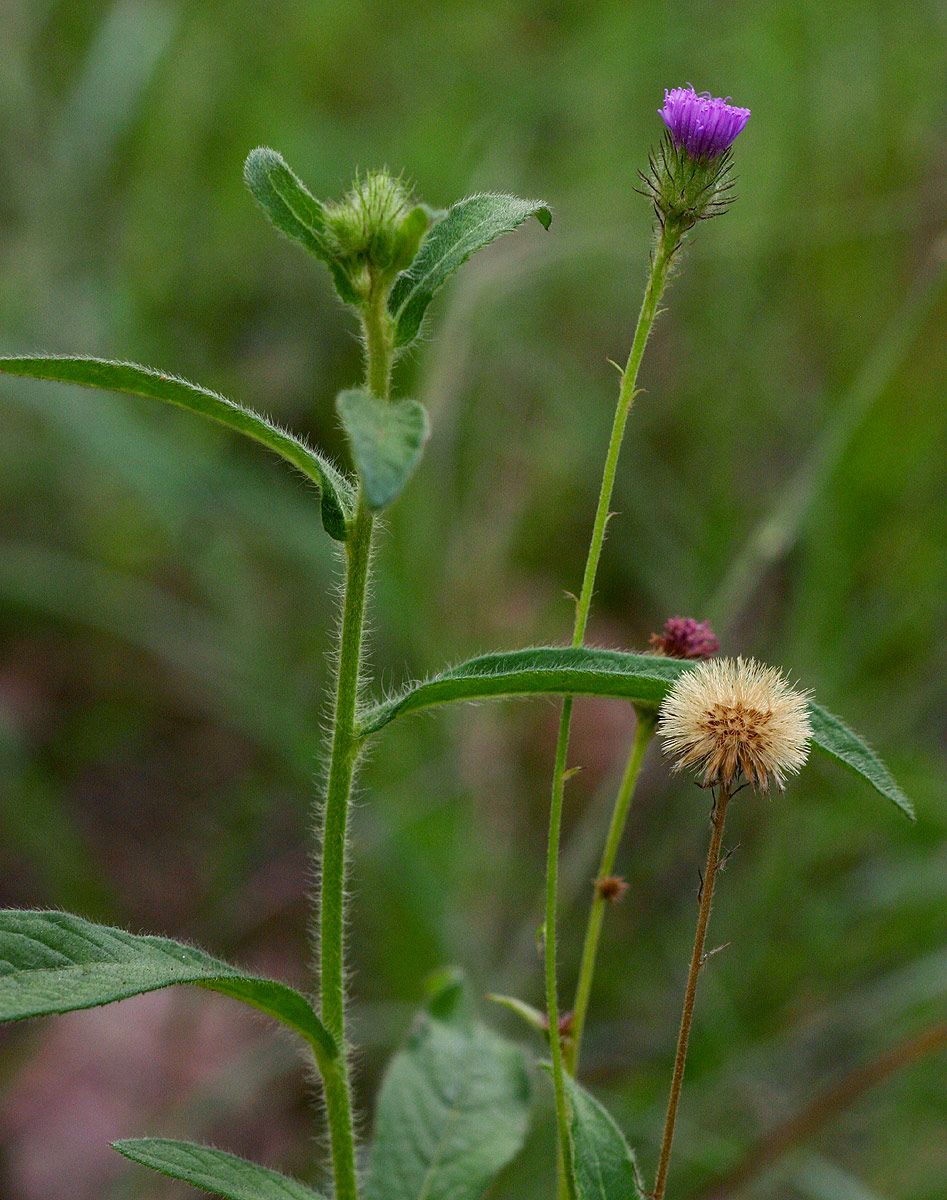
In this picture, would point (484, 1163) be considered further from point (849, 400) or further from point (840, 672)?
point (849, 400)

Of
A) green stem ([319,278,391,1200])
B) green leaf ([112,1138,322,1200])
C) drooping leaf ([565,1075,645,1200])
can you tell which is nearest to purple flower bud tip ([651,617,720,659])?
green stem ([319,278,391,1200])

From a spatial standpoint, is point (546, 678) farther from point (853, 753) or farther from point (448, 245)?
point (448, 245)

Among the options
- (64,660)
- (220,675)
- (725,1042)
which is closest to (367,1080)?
(725,1042)

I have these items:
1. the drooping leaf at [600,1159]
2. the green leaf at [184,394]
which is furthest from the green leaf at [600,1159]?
the green leaf at [184,394]

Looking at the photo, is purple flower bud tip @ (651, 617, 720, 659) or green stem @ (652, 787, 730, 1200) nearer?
green stem @ (652, 787, 730, 1200)

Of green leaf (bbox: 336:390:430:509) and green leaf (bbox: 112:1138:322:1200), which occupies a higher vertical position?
green leaf (bbox: 336:390:430:509)

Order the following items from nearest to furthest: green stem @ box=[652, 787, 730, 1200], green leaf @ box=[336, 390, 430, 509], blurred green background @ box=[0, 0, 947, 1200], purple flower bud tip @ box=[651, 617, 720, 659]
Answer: green leaf @ box=[336, 390, 430, 509], green stem @ box=[652, 787, 730, 1200], purple flower bud tip @ box=[651, 617, 720, 659], blurred green background @ box=[0, 0, 947, 1200]

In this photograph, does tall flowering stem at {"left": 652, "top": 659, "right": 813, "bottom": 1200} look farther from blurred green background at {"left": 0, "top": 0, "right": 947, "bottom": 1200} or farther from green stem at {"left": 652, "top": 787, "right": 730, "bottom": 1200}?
blurred green background at {"left": 0, "top": 0, "right": 947, "bottom": 1200}
